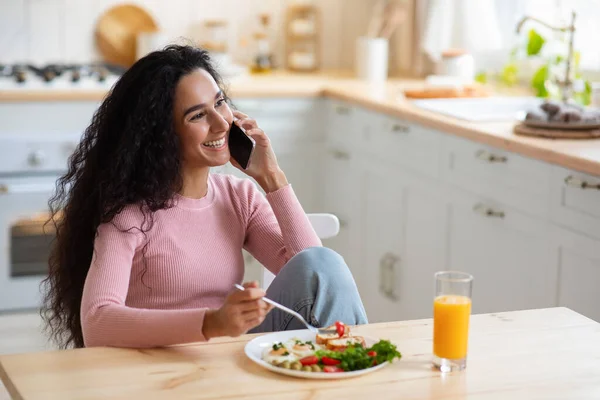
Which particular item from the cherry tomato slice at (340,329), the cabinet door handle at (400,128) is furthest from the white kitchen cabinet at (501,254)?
the cherry tomato slice at (340,329)

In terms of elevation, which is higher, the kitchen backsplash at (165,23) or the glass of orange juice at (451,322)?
the kitchen backsplash at (165,23)

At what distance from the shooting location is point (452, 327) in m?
1.38

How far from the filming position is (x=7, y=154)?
3.66m

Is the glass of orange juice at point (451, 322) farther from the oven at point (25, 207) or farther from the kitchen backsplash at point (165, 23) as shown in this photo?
the kitchen backsplash at point (165, 23)

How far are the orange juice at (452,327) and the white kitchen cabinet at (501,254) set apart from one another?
4.00ft

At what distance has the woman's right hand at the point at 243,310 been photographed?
1.48 m

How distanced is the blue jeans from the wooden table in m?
0.17

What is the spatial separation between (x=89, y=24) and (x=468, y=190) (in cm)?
212

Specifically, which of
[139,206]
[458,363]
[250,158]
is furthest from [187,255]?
[458,363]

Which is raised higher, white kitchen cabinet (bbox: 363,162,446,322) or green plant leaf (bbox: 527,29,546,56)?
green plant leaf (bbox: 527,29,546,56)

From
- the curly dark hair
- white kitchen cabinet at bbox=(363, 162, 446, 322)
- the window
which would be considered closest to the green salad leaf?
the curly dark hair

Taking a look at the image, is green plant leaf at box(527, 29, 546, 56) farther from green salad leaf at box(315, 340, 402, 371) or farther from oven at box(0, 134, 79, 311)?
green salad leaf at box(315, 340, 402, 371)

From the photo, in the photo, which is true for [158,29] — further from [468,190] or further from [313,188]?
[468,190]

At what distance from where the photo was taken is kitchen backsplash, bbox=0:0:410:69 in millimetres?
4270
